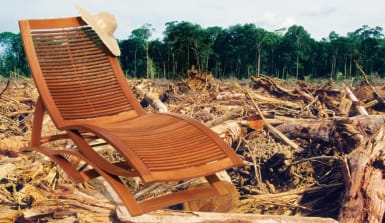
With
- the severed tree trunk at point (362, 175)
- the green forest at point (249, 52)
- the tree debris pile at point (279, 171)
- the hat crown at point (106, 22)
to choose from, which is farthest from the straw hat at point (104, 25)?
the green forest at point (249, 52)

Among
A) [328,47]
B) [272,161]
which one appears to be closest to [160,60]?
[328,47]

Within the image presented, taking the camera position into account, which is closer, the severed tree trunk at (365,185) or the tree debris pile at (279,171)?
the severed tree trunk at (365,185)

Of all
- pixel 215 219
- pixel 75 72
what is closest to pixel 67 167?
pixel 75 72

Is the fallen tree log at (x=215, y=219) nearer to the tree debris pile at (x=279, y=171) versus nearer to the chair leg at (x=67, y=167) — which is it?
the tree debris pile at (x=279, y=171)

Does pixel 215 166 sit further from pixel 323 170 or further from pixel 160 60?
pixel 160 60

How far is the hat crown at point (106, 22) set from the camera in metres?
4.53

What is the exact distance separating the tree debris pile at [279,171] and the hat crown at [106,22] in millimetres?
1520

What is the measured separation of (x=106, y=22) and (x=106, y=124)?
3.28 ft

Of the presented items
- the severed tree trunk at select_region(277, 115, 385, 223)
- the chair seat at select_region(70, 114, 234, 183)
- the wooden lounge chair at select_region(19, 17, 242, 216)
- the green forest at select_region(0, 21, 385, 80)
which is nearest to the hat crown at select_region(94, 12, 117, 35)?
the wooden lounge chair at select_region(19, 17, 242, 216)

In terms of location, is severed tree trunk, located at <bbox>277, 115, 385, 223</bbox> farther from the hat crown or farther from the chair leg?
the hat crown

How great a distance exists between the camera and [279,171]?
18.8 ft

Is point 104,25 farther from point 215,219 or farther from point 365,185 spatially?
point 365,185

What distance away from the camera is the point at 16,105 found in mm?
9281

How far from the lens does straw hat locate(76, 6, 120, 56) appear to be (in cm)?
449
